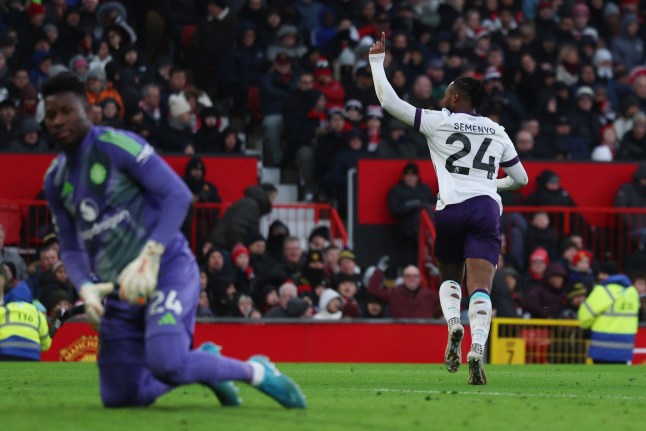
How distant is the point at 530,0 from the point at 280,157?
23.6ft

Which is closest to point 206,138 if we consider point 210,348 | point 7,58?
point 7,58

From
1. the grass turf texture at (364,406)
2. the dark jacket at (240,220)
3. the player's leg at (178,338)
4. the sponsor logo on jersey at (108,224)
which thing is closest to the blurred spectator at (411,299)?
the dark jacket at (240,220)

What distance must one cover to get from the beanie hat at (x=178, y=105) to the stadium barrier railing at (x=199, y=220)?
6.38ft

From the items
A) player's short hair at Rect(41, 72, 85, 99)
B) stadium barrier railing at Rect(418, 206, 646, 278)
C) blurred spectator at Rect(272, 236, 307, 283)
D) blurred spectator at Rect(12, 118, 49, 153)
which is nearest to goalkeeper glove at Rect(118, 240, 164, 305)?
player's short hair at Rect(41, 72, 85, 99)

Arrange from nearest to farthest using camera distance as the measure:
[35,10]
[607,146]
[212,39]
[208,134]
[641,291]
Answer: [641,291], [208,134], [35,10], [212,39], [607,146]

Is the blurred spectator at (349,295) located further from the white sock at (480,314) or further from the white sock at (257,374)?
the white sock at (257,374)

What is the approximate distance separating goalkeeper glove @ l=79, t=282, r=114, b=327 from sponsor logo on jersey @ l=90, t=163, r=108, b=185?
546 mm

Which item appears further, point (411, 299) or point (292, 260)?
point (292, 260)

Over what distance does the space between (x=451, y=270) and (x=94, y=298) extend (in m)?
4.96

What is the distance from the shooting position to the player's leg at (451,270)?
11.6 metres

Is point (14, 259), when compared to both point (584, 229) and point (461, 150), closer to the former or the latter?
point (584, 229)

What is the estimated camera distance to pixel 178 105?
22641 mm

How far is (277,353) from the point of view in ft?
61.3

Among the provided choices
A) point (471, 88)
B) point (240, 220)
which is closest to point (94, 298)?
point (471, 88)
